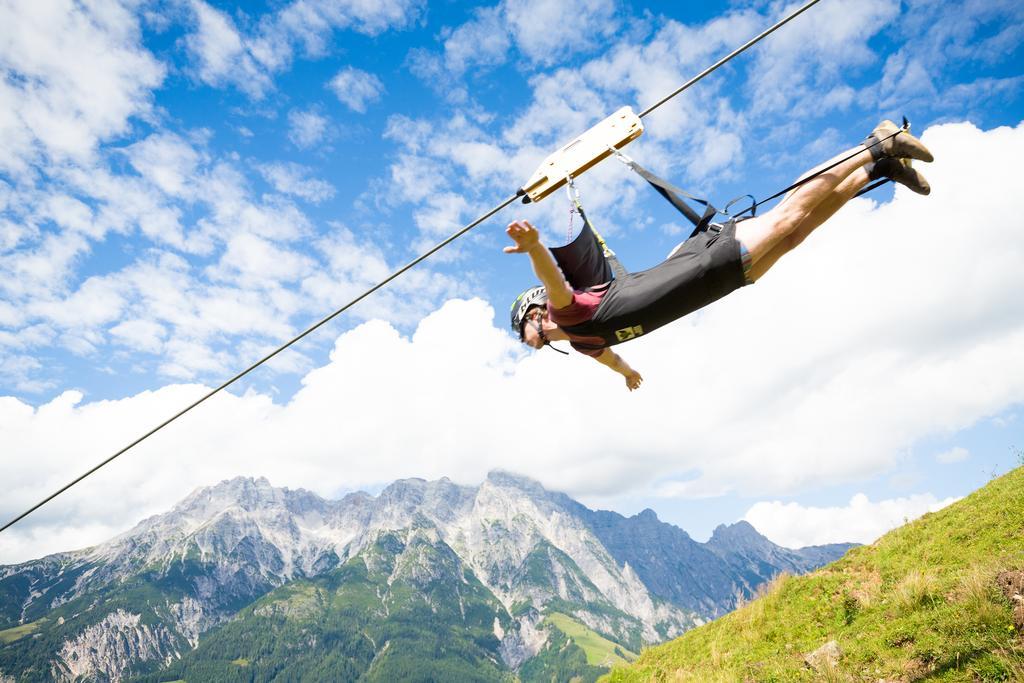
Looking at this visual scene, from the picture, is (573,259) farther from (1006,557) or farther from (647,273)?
(1006,557)

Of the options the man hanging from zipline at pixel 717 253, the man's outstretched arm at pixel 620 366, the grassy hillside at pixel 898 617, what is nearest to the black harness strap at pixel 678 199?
the man hanging from zipline at pixel 717 253

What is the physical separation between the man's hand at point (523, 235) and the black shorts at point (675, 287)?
857 mm

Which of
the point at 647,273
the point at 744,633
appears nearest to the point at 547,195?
the point at 647,273

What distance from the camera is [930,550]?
12.0 m

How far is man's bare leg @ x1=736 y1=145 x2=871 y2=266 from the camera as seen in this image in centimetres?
455

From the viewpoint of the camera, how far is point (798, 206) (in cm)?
458

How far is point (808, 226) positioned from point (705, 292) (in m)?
1.02

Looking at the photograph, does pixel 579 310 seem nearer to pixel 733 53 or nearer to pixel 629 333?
pixel 629 333

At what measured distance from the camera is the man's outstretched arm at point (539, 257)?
15.1ft

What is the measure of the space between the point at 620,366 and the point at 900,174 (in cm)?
317

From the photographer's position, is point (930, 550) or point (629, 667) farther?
point (629, 667)

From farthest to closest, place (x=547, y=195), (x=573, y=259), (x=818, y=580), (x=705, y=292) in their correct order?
(x=818, y=580) → (x=547, y=195) → (x=573, y=259) → (x=705, y=292)

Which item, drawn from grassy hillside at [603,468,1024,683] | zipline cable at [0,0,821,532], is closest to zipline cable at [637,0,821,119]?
zipline cable at [0,0,821,532]

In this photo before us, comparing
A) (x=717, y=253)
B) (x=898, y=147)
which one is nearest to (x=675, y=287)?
(x=717, y=253)
